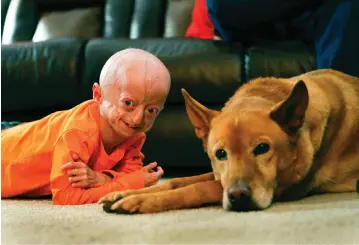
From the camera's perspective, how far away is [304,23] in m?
1.85

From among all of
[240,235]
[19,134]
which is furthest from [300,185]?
[19,134]

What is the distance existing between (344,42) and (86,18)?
174 centimetres

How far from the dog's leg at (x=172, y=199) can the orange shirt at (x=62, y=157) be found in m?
0.24

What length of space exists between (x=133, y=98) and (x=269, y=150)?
0.37 m

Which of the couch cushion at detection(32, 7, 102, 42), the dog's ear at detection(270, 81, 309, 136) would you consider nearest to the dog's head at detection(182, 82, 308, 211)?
the dog's ear at detection(270, 81, 309, 136)

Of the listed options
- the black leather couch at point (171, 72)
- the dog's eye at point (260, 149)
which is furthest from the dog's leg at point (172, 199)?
the black leather couch at point (171, 72)

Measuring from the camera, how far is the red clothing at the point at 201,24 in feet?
A: 7.72

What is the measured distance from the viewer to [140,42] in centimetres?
194

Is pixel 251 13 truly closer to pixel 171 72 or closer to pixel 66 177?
pixel 171 72

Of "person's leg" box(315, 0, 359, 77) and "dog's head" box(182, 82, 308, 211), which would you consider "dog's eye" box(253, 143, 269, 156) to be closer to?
"dog's head" box(182, 82, 308, 211)

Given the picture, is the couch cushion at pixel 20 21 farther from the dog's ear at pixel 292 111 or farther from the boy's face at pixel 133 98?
the dog's ear at pixel 292 111

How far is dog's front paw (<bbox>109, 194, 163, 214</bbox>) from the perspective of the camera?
1059mm

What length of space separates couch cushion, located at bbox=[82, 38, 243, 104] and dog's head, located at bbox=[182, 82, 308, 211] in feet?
2.05

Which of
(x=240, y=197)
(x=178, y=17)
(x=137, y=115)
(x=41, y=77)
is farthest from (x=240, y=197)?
(x=178, y=17)
